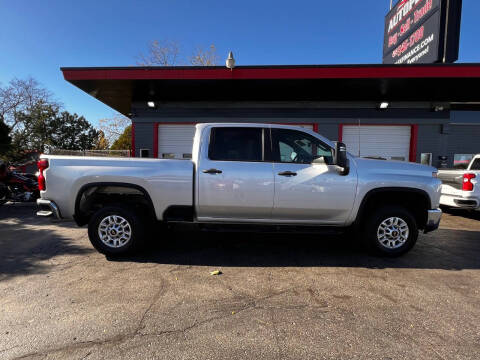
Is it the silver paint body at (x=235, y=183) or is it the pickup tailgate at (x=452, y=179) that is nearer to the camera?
the silver paint body at (x=235, y=183)

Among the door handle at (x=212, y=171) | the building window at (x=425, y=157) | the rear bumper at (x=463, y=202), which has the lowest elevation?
the rear bumper at (x=463, y=202)

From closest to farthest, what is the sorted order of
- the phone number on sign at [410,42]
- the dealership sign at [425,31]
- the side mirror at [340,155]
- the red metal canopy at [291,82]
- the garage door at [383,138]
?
1. the side mirror at [340,155]
2. the red metal canopy at [291,82]
3. the dealership sign at [425,31]
4. the garage door at [383,138]
5. the phone number on sign at [410,42]

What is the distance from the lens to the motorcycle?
27.1ft

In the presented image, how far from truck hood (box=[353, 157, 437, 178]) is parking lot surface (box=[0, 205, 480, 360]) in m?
1.38

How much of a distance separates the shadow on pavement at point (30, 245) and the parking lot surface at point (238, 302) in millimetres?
37

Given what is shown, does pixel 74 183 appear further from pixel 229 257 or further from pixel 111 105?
pixel 111 105

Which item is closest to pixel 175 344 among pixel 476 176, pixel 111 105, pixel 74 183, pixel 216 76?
pixel 74 183

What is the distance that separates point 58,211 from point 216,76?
245 inches

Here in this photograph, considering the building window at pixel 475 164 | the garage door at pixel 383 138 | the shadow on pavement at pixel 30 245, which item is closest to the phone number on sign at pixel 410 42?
the garage door at pixel 383 138

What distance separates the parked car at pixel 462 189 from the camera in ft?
20.0

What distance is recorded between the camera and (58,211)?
3.96 meters

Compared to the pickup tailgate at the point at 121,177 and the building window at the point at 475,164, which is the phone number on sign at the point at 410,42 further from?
the pickup tailgate at the point at 121,177

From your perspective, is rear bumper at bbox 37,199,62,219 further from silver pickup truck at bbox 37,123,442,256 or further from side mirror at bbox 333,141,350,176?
side mirror at bbox 333,141,350,176

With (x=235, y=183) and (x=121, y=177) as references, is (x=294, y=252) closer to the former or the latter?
(x=235, y=183)
